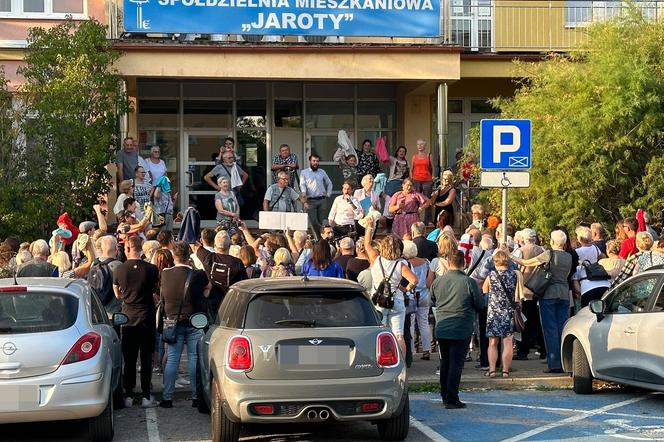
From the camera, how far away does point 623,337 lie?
11555 millimetres

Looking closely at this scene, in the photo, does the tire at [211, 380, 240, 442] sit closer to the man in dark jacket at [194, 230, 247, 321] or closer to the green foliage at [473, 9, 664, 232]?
the man in dark jacket at [194, 230, 247, 321]

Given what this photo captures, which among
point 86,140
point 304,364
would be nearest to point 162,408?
point 304,364

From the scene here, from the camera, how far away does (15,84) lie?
21828mm

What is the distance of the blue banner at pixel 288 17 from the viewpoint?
20.6 meters

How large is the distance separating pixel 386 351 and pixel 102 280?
417 cm

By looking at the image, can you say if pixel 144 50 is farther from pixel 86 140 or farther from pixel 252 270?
pixel 252 270

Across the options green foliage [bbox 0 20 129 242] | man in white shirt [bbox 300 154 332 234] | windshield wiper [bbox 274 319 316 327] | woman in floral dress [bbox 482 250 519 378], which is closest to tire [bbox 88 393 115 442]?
windshield wiper [bbox 274 319 316 327]

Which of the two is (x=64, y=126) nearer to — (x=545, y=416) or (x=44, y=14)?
(x=44, y=14)

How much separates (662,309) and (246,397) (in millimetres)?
4642

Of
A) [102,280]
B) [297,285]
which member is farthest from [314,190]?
[297,285]

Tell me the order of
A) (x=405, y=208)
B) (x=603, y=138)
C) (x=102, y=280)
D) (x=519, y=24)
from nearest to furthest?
(x=102, y=280) → (x=405, y=208) → (x=603, y=138) → (x=519, y=24)

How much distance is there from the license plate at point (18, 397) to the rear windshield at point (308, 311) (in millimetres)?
1825

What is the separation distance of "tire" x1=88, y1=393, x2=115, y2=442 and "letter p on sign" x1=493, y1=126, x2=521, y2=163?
6105 millimetres

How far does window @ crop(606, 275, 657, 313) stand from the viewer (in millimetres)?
11484
